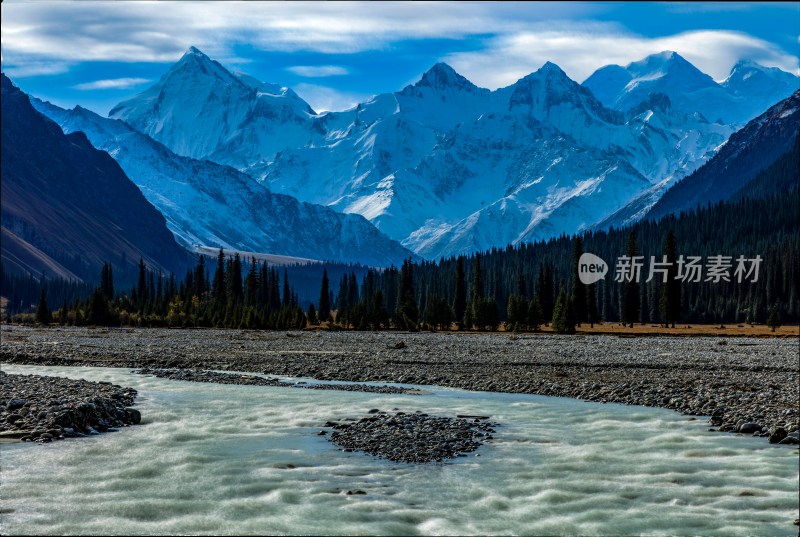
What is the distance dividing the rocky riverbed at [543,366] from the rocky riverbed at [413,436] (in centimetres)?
896

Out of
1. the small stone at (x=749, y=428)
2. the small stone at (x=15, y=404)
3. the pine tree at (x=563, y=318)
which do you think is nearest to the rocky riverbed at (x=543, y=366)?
the small stone at (x=749, y=428)

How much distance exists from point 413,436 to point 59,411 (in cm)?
1299

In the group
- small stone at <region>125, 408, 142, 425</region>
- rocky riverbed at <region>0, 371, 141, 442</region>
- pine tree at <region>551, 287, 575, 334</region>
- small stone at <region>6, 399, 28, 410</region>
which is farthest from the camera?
pine tree at <region>551, 287, 575, 334</region>

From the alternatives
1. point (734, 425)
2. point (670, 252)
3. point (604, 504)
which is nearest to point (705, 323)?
point (670, 252)

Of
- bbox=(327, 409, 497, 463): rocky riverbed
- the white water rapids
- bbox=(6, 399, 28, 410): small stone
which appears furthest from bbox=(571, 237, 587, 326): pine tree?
bbox=(6, 399, 28, 410): small stone

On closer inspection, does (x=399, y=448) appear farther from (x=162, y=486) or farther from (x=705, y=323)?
(x=705, y=323)

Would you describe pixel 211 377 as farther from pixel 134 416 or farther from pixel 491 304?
pixel 491 304

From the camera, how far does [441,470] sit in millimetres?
25281

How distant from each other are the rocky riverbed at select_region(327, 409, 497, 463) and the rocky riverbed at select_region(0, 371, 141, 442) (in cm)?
839

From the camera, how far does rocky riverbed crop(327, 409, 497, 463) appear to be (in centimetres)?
2758

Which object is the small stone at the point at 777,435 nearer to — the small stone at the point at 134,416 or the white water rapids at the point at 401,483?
the white water rapids at the point at 401,483

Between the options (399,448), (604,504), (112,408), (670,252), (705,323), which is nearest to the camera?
(604,504)

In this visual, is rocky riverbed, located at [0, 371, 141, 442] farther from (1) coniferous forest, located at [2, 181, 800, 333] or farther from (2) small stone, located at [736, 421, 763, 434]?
(1) coniferous forest, located at [2, 181, 800, 333]

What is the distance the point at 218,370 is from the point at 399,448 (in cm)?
3220
